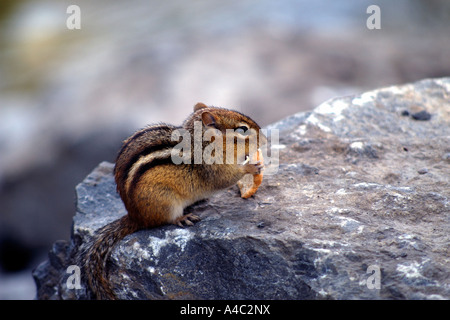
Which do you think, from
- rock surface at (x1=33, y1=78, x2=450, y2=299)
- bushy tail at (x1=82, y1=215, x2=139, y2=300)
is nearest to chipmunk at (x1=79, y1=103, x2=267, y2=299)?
bushy tail at (x1=82, y1=215, x2=139, y2=300)

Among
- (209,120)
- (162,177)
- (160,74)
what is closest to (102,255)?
(162,177)

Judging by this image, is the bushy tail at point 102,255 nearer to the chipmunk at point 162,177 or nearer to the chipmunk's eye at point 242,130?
the chipmunk at point 162,177

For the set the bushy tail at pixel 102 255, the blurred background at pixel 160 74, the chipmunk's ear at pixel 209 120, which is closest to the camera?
the bushy tail at pixel 102 255

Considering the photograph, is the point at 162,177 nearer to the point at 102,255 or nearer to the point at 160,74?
the point at 102,255

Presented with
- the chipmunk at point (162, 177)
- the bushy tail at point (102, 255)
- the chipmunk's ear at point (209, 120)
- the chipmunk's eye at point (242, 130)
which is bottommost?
the bushy tail at point (102, 255)

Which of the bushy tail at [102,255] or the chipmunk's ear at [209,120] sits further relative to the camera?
the chipmunk's ear at [209,120]

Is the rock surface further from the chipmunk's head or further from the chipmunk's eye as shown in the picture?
the chipmunk's eye

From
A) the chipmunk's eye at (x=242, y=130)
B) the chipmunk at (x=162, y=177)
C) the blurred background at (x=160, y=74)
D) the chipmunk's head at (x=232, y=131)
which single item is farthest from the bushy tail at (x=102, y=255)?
the blurred background at (x=160, y=74)
